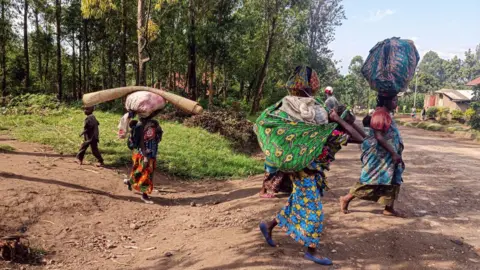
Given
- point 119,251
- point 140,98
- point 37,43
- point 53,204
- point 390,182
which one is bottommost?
point 119,251

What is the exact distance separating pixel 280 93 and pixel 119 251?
20624mm

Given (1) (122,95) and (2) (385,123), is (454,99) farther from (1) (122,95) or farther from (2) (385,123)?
(1) (122,95)

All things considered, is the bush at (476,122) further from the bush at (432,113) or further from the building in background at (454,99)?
the building in background at (454,99)

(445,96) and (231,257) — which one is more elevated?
(445,96)

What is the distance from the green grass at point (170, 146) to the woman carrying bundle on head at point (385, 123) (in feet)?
12.3

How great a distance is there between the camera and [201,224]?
4.74 meters

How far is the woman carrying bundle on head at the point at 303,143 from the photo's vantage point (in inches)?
125

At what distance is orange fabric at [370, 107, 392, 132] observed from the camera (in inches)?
168

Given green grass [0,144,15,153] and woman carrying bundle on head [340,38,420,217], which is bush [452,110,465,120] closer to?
woman carrying bundle on head [340,38,420,217]

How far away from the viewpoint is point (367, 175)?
4.46 meters

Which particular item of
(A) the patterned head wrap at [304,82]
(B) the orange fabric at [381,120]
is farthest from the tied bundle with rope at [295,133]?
(B) the orange fabric at [381,120]

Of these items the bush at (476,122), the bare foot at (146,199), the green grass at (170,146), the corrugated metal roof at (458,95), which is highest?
the corrugated metal roof at (458,95)

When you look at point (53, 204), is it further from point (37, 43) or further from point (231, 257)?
point (37, 43)

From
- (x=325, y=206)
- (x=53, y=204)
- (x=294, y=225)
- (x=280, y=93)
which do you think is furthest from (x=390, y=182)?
(x=280, y=93)
